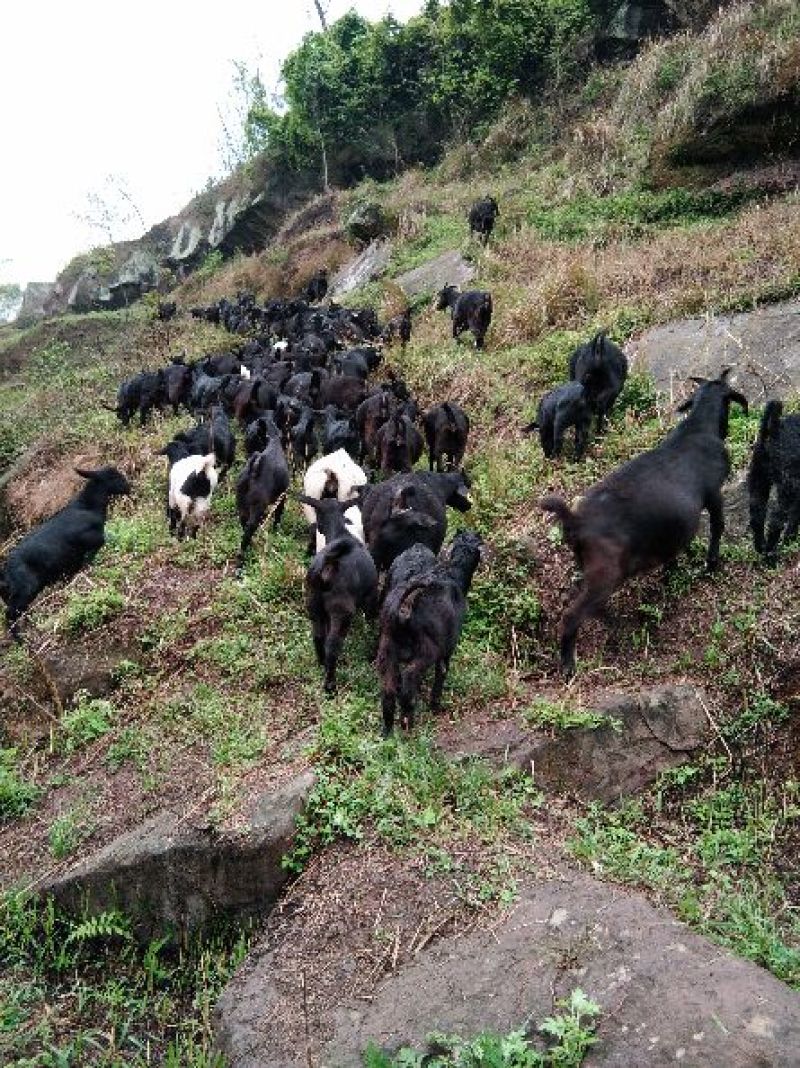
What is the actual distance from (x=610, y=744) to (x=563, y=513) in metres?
1.48

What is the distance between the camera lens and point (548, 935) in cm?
411

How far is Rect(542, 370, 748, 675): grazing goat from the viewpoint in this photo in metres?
5.80

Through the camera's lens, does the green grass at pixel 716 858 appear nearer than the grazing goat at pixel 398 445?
Yes

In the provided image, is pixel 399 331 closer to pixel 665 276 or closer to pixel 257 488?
pixel 665 276

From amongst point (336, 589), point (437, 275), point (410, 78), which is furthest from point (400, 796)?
point (410, 78)

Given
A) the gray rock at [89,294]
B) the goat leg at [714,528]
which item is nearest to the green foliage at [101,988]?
the goat leg at [714,528]

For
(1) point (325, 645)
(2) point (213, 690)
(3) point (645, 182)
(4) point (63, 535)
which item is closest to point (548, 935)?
(1) point (325, 645)

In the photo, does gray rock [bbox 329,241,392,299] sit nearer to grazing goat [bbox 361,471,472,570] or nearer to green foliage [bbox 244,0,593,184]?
green foliage [bbox 244,0,593,184]

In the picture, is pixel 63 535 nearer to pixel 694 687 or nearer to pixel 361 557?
pixel 361 557

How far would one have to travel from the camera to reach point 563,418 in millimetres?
8844

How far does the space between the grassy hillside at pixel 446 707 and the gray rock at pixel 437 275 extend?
4.21 meters

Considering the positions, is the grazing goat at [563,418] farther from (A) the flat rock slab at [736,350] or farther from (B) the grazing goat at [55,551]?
(B) the grazing goat at [55,551]

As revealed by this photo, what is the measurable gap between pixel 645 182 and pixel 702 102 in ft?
5.64

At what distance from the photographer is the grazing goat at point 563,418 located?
884 cm
